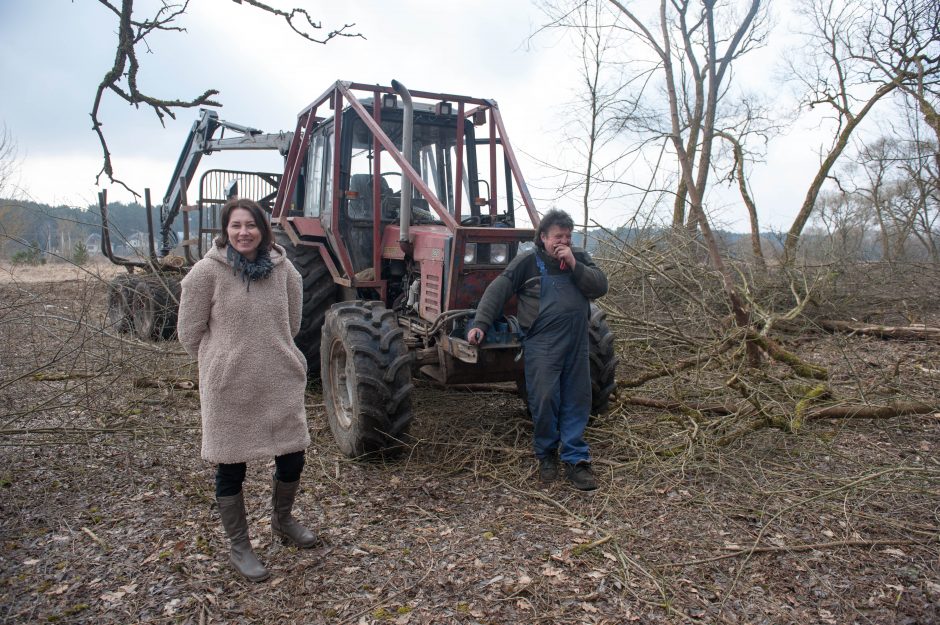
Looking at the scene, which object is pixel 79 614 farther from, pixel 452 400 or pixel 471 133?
pixel 471 133

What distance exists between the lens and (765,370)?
5.64 m

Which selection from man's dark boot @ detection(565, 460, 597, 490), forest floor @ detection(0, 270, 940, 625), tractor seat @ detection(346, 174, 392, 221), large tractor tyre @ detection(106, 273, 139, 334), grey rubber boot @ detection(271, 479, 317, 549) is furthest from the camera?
tractor seat @ detection(346, 174, 392, 221)

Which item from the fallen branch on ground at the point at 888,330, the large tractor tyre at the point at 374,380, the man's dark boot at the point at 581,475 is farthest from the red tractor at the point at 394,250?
the fallen branch on ground at the point at 888,330

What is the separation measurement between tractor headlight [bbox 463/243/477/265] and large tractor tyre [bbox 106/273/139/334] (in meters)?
2.34

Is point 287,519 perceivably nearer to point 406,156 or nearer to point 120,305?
point 406,156

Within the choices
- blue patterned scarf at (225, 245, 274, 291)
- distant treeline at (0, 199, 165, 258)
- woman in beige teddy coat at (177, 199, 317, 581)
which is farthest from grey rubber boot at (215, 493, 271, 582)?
distant treeline at (0, 199, 165, 258)

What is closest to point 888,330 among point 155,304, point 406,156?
point 406,156

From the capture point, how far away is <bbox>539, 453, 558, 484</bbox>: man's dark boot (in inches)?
161

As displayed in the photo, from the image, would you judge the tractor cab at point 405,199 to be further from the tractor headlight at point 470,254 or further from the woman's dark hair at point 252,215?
the woman's dark hair at point 252,215

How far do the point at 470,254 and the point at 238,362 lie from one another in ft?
6.32

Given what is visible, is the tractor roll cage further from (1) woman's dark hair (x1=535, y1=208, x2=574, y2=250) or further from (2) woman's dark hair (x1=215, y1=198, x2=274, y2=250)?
(2) woman's dark hair (x1=215, y1=198, x2=274, y2=250)

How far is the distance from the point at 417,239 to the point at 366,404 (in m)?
1.35

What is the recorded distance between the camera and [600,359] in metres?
4.56

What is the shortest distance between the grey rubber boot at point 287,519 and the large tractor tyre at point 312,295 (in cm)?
246
